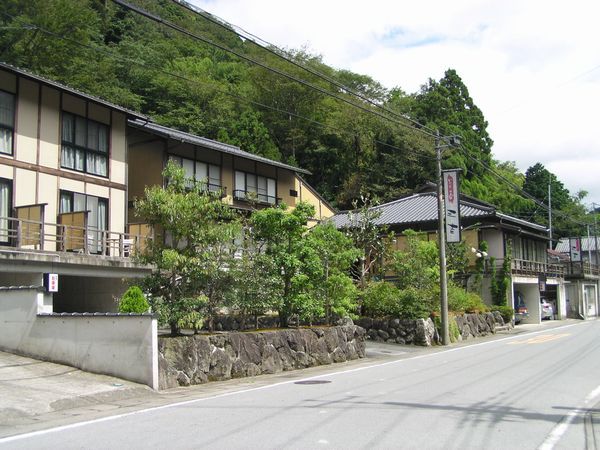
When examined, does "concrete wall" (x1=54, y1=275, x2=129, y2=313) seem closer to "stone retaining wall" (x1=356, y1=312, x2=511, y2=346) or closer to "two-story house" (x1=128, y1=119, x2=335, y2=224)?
"two-story house" (x1=128, y1=119, x2=335, y2=224)

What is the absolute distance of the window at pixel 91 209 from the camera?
77.5 ft

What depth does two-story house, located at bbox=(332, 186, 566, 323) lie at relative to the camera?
38.8 metres

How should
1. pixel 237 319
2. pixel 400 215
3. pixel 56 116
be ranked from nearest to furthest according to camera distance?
1. pixel 237 319
2. pixel 56 116
3. pixel 400 215

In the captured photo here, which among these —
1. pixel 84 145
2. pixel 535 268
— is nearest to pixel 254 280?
pixel 84 145

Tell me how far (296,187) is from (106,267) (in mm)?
20149

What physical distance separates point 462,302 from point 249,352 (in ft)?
58.0

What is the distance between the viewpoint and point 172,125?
48188mm

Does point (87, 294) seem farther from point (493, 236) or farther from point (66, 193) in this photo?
point (493, 236)

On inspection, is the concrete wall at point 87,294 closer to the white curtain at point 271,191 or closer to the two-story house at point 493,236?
the white curtain at point 271,191

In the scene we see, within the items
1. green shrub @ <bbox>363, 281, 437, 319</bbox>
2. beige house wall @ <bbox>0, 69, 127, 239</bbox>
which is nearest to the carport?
green shrub @ <bbox>363, 281, 437, 319</bbox>

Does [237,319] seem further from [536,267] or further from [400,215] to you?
[536,267]

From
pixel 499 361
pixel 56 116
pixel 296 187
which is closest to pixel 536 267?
pixel 296 187

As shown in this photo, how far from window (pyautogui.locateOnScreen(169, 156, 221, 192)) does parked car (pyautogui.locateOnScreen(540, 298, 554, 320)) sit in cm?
Answer: 2859

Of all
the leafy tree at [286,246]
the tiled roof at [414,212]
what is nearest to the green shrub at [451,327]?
the leafy tree at [286,246]
